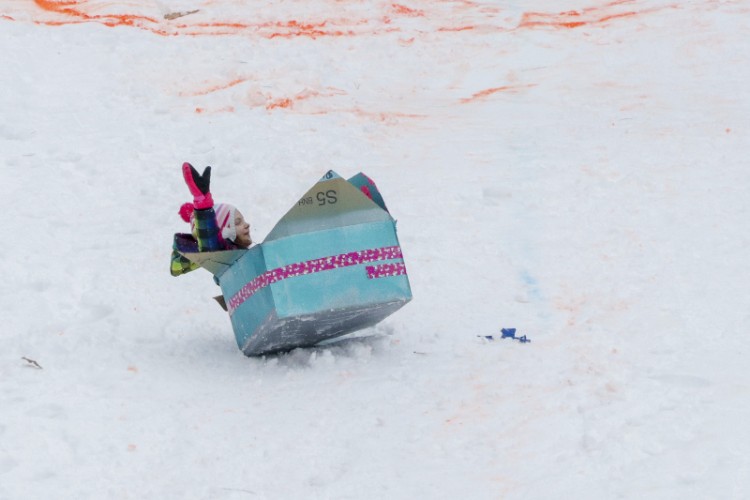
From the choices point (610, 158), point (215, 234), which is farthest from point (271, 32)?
point (215, 234)

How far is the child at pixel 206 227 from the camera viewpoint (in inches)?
209

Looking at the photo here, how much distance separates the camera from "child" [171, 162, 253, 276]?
530cm

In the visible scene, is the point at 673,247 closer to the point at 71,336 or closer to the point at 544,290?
the point at 544,290

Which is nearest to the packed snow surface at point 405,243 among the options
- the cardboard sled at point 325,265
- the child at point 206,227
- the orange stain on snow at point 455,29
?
the orange stain on snow at point 455,29

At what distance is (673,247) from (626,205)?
0.83m

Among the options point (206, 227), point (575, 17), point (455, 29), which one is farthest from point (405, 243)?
point (575, 17)

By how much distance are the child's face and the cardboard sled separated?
0.25m

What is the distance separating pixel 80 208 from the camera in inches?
297

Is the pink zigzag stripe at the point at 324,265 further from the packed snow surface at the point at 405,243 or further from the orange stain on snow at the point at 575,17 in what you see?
the orange stain on snow at the point at 575,17

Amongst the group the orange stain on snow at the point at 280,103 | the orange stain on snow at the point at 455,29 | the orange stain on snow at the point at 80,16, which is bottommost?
the orange stain on snow at the point at 280,103

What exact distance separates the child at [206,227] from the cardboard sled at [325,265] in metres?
0.16

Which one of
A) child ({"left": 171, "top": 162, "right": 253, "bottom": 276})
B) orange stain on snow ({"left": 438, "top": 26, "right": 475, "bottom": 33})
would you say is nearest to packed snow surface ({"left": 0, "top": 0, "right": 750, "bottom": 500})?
orange stain on snow ({"left": 438, "top": 26, "right": 475, "bottom": 33})

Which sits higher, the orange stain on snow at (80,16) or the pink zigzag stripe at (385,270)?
the orange stain on snow at (80,16)

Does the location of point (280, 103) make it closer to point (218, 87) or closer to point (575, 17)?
point (218, 87)
